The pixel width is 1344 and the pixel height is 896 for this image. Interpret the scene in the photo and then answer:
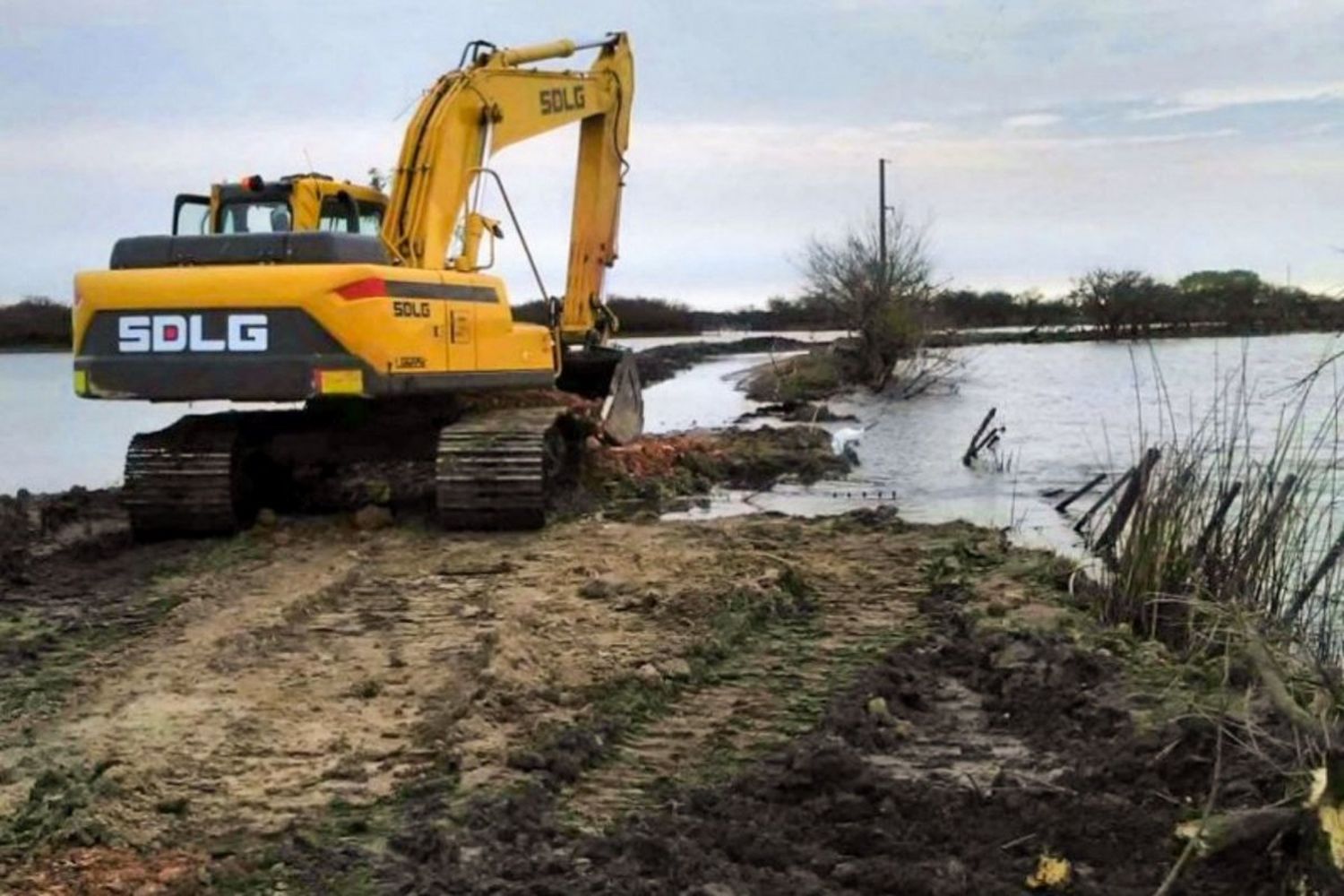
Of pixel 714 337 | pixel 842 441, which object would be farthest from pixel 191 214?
pixel 714 337

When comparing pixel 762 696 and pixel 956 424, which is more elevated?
pixel 956 424

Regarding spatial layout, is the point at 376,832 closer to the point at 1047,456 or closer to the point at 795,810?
the point at 795,810

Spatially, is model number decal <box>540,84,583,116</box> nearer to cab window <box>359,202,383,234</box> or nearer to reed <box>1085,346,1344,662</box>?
cab window <box>359,202,383,234</box>

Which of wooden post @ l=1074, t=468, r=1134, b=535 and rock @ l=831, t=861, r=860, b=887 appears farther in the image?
wooden post @ l=1074, t=468, r=1134, b=535

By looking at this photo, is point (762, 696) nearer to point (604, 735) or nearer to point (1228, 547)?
point (604, 735)

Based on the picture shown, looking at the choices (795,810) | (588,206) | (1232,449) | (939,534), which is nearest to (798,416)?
(588,206)

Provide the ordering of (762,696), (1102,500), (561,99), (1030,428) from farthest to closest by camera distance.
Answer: (1030,428), (561,99), (1102,500), (762,696)

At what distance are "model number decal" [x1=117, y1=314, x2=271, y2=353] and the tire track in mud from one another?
141 inches

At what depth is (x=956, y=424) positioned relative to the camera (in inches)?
975

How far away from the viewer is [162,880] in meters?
4.03

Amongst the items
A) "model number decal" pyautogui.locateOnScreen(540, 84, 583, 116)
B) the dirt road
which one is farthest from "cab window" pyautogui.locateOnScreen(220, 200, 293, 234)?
the dirt road

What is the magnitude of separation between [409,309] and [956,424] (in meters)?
16.6

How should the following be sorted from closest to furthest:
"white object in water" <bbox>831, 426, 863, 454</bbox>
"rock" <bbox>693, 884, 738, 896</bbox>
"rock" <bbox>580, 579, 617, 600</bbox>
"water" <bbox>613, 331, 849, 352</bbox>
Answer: "rock" <bbox>693, 884, 738, 896</bbox>, "rock" <bbox>580, 579, 617, 600</bbox>, "white object in water" <bbox>831, 426, 863, 454</bbox>, "water" <bbox>613, 331, 849, 352</bbox>

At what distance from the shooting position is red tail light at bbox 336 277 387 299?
30.1 ft
